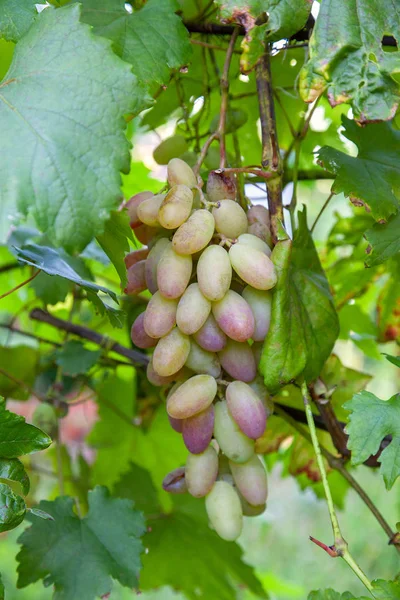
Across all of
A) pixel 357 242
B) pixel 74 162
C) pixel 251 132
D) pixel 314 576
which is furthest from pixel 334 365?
pixel 314 576

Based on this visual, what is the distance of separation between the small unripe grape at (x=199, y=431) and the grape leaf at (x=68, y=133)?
0.70ft

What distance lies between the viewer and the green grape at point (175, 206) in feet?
1.89

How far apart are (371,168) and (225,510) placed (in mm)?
353

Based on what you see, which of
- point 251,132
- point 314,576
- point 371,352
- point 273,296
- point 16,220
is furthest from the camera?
point 314,576

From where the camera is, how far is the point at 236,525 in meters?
0.62

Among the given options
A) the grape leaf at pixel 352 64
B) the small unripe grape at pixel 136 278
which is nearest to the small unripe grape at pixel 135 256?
the small unripe grape at pixel 136 278

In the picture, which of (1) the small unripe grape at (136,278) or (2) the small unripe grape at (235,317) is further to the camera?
(1) the small unripe grape at (136,278)

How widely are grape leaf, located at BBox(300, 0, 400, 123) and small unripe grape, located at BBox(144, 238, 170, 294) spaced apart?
0.59 ft

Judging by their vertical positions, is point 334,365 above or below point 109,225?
below

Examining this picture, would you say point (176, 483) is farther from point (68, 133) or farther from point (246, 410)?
point (68, 133)

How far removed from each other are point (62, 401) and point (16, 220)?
60cm

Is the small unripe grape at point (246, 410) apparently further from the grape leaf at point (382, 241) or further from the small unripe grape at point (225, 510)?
the grape leaf at point (382, 241)

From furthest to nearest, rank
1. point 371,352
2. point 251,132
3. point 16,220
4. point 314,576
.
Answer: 1. point 314,576
2. point 371,352
3. point 251,132
4. point 16,220

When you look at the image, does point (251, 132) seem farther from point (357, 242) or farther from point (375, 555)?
point (375, 555)
